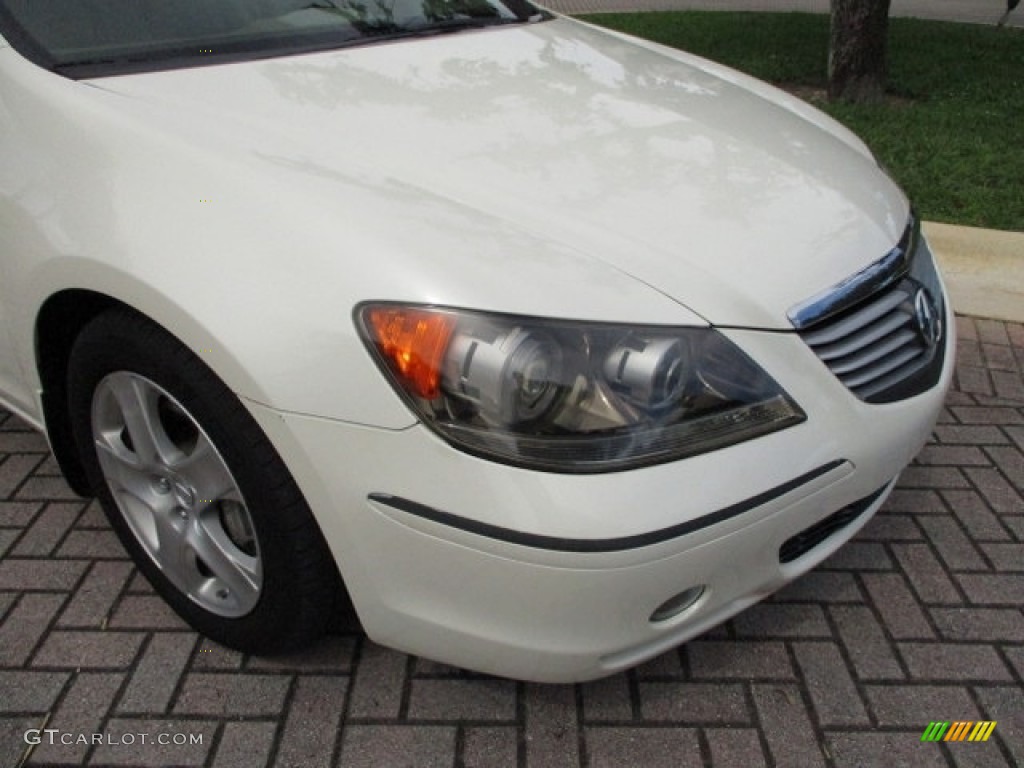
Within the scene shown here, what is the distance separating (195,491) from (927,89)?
6419 mm

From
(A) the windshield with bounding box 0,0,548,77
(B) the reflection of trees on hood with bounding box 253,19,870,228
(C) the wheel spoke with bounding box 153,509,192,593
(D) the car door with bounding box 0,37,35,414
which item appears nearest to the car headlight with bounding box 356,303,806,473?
(B) the reflection of trees on hood with bounding box 253,19,870,228

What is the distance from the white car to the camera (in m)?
1.58

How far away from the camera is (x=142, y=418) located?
2.01 metres

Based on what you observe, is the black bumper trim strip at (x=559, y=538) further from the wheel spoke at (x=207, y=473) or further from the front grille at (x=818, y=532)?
the wheel spoke at (x=207, y=473)

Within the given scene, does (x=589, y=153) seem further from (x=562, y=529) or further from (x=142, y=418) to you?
(x=142, y=418)

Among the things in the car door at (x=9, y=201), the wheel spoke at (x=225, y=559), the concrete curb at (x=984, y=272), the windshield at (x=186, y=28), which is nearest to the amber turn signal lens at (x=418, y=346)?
the wheel spoke at (x=225, y=559)

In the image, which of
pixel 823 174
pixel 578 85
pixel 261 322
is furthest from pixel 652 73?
pixel 261 322

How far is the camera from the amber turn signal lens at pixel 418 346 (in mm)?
1573

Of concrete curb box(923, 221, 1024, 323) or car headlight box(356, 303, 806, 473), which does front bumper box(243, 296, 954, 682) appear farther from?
concrete curb box(923, 221, 1024, 323)

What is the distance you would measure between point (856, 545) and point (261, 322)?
5.70 ft

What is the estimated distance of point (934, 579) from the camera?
7.94 ft

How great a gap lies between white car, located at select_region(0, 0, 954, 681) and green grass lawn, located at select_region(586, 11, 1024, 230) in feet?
8.58

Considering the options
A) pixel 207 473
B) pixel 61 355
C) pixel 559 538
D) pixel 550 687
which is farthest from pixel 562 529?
pixel 61 355

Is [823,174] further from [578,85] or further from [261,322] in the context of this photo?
[261,322]
